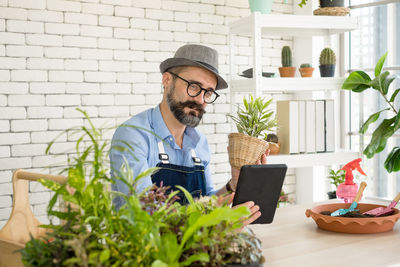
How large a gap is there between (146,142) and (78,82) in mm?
1350

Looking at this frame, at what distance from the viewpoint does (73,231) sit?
110cm

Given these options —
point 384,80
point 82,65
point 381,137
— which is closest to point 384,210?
point 381,137

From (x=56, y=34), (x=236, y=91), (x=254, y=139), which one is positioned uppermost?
(x=56, y=34)

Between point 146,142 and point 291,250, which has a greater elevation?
point 146,142

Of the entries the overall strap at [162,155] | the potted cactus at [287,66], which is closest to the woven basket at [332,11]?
the potted cactus at [287,66]

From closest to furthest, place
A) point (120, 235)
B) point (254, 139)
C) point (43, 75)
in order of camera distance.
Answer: point (120, 235) < point (254, 139) < point (43, 75)

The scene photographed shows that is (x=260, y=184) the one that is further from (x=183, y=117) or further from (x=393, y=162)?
(x=393, y=162)

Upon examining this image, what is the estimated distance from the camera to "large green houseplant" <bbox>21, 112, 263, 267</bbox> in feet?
3.40

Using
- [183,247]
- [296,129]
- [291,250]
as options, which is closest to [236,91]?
[296,129]

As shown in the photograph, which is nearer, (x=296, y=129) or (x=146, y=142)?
(x=146, y=142)

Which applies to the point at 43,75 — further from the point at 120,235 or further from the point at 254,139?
the point at 120,235

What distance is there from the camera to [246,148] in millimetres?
2064

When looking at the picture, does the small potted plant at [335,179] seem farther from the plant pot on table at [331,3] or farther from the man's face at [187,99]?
the man's face at [187,99]

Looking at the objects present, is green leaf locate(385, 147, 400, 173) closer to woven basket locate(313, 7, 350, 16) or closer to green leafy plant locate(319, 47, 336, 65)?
green leafy plant locate(319, 47, 336, 65)
